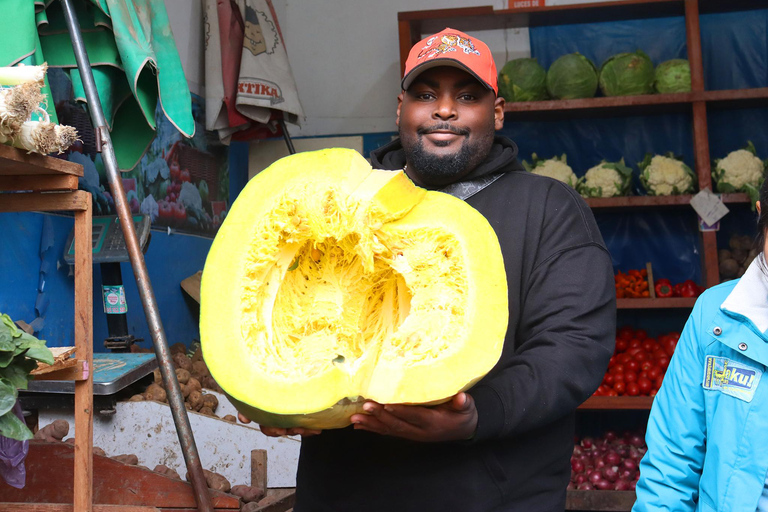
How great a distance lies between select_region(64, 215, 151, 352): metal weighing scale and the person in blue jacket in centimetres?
199

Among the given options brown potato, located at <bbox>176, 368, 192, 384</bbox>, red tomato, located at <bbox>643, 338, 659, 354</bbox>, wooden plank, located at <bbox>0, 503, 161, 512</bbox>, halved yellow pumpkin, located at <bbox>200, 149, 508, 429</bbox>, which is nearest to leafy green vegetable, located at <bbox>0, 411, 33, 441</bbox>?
wooden plank, located at <bbox>0, 503, 161, 512</bbox>

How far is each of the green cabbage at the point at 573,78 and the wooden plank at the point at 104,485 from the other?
10.1 feet

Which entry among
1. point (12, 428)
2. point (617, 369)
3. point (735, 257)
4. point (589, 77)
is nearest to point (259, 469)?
point (12, 428)

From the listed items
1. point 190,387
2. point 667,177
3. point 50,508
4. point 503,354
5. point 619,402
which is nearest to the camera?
point 503,354

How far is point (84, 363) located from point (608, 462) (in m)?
3.13

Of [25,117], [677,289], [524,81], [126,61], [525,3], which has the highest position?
[525,3]

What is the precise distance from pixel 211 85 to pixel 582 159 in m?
2.36

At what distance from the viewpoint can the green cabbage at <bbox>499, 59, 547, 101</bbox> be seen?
4348 millimetres

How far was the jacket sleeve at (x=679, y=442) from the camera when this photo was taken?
60.6 inches

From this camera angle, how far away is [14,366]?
159 centimetres

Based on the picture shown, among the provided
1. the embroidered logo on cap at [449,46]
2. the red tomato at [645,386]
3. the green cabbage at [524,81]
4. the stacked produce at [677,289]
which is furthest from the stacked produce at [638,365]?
the embroidered logo on cap at [449,46]

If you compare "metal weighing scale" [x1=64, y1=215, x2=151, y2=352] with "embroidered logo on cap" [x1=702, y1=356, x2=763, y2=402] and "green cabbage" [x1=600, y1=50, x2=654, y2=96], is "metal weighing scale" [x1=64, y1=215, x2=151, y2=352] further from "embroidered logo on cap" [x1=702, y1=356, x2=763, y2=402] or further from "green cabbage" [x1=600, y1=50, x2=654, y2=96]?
"green cabbage" [x1=600, y1=50, x2=654, y2=96]

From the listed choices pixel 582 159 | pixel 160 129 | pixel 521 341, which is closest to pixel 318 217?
pixel 521 341

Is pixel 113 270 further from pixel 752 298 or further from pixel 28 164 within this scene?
pixel 752 298
